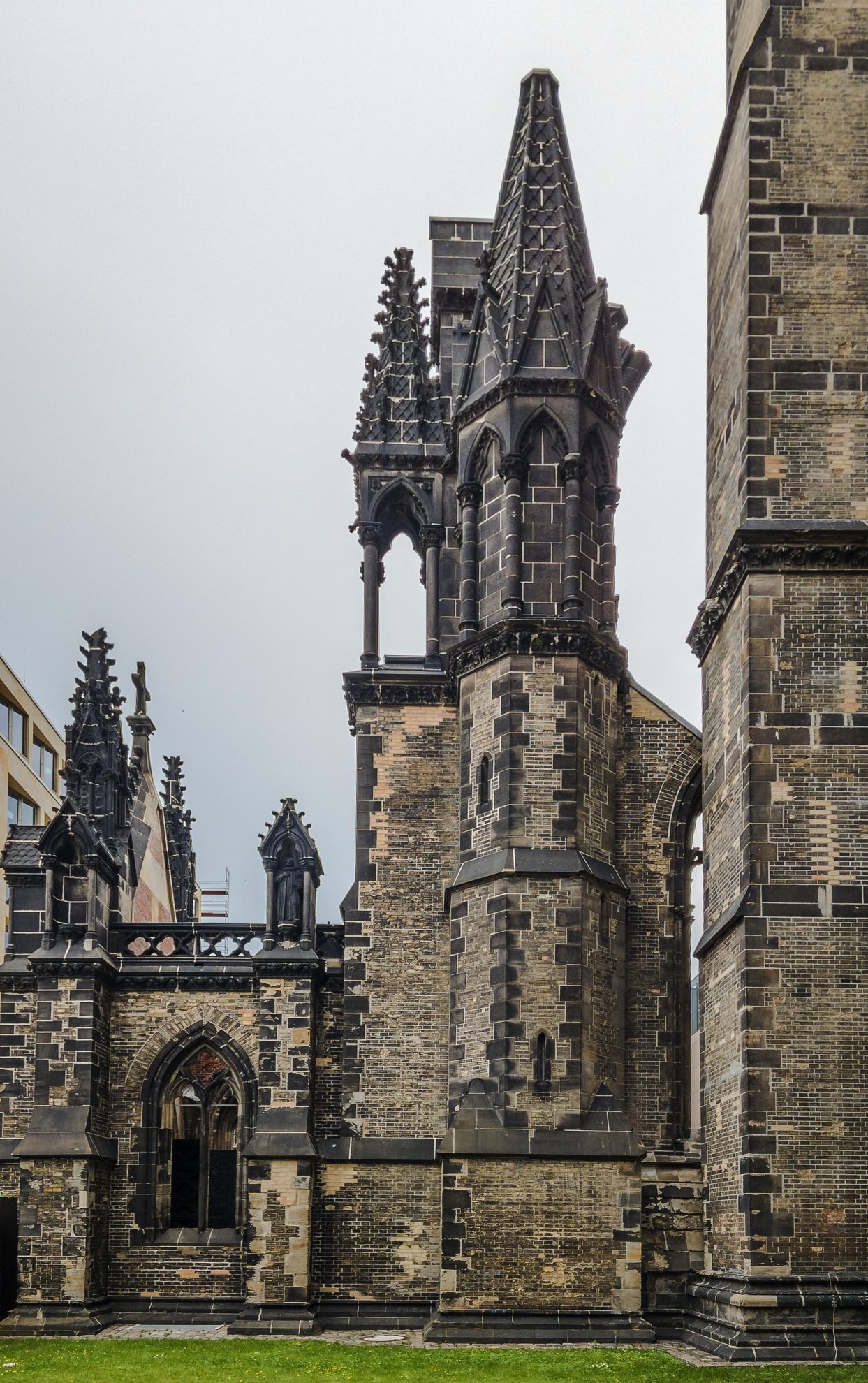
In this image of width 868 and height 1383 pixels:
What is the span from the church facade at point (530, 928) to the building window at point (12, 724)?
100ft

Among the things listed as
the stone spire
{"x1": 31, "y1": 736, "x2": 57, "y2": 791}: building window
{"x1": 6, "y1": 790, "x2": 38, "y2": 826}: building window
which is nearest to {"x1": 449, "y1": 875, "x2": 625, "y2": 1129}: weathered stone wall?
the stone spire

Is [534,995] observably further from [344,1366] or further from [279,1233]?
[344,1366]

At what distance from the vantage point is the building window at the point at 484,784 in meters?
26.9

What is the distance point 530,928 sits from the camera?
2573cm

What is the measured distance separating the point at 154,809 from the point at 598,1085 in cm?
1949

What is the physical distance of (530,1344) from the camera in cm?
2384

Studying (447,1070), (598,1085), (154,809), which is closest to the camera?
(598,1085)

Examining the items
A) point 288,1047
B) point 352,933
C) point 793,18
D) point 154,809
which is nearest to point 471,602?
point 352,933

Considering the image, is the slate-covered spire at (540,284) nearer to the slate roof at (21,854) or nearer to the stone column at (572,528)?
the stone column at (572,528)

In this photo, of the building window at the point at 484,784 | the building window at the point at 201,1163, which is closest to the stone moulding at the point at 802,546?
the building window at the point at 484,784

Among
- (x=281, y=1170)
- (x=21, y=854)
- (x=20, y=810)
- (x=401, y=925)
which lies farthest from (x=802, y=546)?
(x=20, y=810)

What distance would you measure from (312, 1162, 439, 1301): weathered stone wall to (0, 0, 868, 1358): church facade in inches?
2.0

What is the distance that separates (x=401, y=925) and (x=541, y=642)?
5.22 m

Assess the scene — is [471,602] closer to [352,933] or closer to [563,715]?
[563,715]
